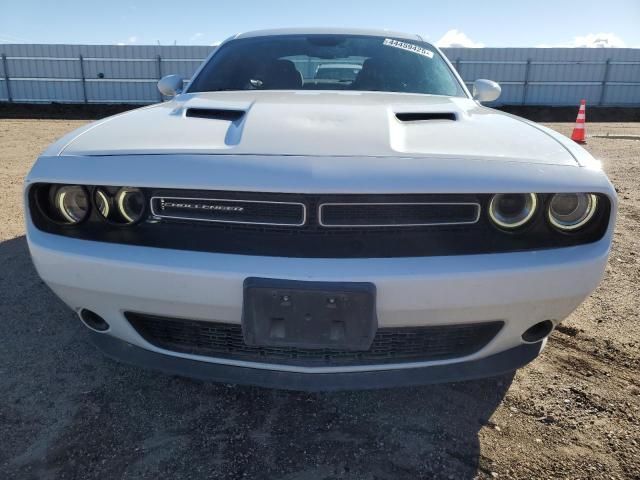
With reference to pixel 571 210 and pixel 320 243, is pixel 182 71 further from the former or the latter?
pixel 571 210

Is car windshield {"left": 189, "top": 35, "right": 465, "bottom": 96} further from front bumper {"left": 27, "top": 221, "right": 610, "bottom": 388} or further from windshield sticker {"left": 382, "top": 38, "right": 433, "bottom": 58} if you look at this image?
front bumper {"left": 27, "top": 221, "right": 610, "bottom": 388}

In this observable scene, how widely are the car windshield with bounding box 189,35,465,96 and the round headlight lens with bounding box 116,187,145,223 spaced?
133 centimetres

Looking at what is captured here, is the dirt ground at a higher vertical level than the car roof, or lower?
lower

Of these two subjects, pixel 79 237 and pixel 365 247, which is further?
pixel 79 237

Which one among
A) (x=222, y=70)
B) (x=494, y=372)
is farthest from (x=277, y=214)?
(x=222, y=70)

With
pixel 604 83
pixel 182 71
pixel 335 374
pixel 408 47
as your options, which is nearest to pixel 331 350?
pixel 335 374

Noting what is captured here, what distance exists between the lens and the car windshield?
9.45 feet

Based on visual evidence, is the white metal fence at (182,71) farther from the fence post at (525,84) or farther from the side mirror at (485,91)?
the side mirror at (485,91)

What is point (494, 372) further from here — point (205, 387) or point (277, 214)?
point (205, 387)

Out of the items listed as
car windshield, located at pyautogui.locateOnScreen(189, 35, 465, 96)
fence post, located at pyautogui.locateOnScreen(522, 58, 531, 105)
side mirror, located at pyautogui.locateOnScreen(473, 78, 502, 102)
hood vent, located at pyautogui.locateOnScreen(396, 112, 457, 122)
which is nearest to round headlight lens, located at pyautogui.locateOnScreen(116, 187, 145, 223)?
hood vent, located at pyautogui.locateOnScreen(396, 112, 457, 122)

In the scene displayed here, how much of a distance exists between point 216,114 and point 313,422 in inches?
51.6

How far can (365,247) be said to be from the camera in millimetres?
1550

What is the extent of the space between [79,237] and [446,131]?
1.35 m

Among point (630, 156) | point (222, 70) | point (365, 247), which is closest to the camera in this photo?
point (365, 247)
